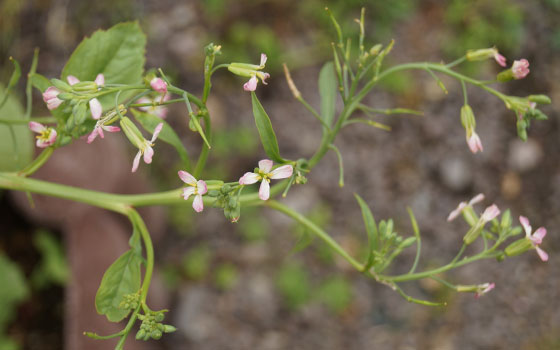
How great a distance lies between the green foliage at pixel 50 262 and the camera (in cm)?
230

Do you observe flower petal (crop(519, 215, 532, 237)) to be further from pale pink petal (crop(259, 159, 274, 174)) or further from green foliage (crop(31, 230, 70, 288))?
green foliage (crop(31, 230, 70, 288))

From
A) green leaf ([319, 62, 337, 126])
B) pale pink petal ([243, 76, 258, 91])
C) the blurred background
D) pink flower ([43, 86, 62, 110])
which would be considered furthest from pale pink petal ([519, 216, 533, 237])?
the blurred background

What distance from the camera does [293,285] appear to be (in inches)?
99.5

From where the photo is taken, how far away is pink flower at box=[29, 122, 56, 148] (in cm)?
100

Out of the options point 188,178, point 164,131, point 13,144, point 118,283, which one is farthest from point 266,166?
point 13,144

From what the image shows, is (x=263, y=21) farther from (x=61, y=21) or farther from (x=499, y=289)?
(x=499, y=289)

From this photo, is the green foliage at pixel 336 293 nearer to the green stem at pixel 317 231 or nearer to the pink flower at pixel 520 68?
the green stem at pixel 317 231

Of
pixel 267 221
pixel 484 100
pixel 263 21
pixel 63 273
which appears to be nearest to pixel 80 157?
pixel 63 273

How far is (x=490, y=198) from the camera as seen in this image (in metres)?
2.59

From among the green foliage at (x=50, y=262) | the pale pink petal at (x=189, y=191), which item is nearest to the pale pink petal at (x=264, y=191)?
the pale pink petal at (x=189, y=191)

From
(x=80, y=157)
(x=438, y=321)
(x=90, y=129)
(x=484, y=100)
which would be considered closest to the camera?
(x=90, y=129)

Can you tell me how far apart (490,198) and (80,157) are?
67.1 inches

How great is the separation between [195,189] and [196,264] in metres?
1.67

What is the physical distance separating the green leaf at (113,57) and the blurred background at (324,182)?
1187 millimetres
